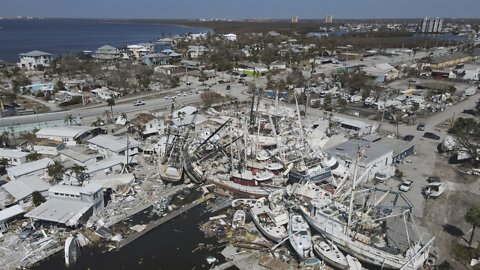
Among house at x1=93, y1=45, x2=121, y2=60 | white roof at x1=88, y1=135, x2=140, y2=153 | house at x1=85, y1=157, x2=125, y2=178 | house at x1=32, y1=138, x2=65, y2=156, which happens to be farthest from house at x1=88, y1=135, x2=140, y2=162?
house at x1=93, y1=45, x2=121, y2=60

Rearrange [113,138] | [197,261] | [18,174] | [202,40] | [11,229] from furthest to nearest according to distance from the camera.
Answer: [202,40] < [113,138] < [18,174] < [11,229] < [197,261]

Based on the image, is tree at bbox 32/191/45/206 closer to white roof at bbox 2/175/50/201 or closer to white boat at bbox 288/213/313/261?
white roof at bbox 2/175/50/201

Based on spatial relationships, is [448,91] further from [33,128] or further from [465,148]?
[33,128]

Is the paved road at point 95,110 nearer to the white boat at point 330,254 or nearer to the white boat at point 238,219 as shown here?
the white boat at point 238,219

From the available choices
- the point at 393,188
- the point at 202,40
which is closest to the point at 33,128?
the point at 393,188

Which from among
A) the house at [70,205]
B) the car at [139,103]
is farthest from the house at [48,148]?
the car at [139,103]
